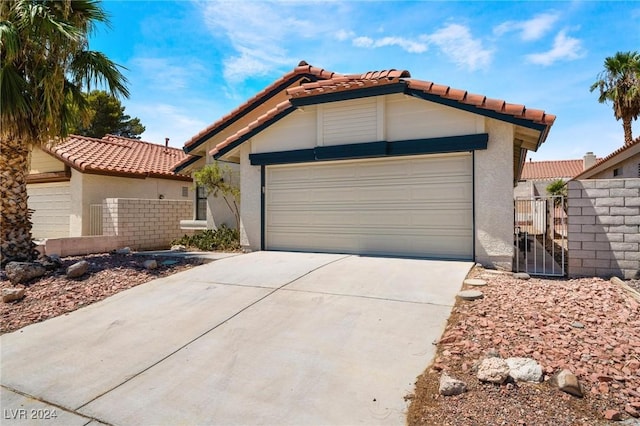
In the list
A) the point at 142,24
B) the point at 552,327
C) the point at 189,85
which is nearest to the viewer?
the point at 552,327

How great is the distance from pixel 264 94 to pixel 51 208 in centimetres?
1060

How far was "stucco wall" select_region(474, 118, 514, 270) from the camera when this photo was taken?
782 cm

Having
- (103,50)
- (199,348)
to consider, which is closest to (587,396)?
(199,348)

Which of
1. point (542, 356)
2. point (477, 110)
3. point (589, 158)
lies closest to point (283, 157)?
point (477, 110)

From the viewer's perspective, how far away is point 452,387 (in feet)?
10.7

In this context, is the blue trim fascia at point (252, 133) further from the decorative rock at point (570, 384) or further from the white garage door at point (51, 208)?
the decorative rock at point (570, 384)

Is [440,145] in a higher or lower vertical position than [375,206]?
higher

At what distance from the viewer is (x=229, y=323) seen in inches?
204

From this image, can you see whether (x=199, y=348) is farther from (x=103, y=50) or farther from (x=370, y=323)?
(x=103, y=50)

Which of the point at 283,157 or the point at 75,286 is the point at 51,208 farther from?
the point at 283,157

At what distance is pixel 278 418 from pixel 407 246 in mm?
6508

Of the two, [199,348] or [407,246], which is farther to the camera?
[407,246]

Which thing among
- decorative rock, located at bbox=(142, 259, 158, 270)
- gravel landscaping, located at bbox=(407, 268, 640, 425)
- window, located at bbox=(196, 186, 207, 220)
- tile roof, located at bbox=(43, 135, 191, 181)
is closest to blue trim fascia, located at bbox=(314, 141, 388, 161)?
gravel landscaping, located at bbox=(407, 268, 640, 425)

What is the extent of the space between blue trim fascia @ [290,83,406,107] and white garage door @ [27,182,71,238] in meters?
11.3
